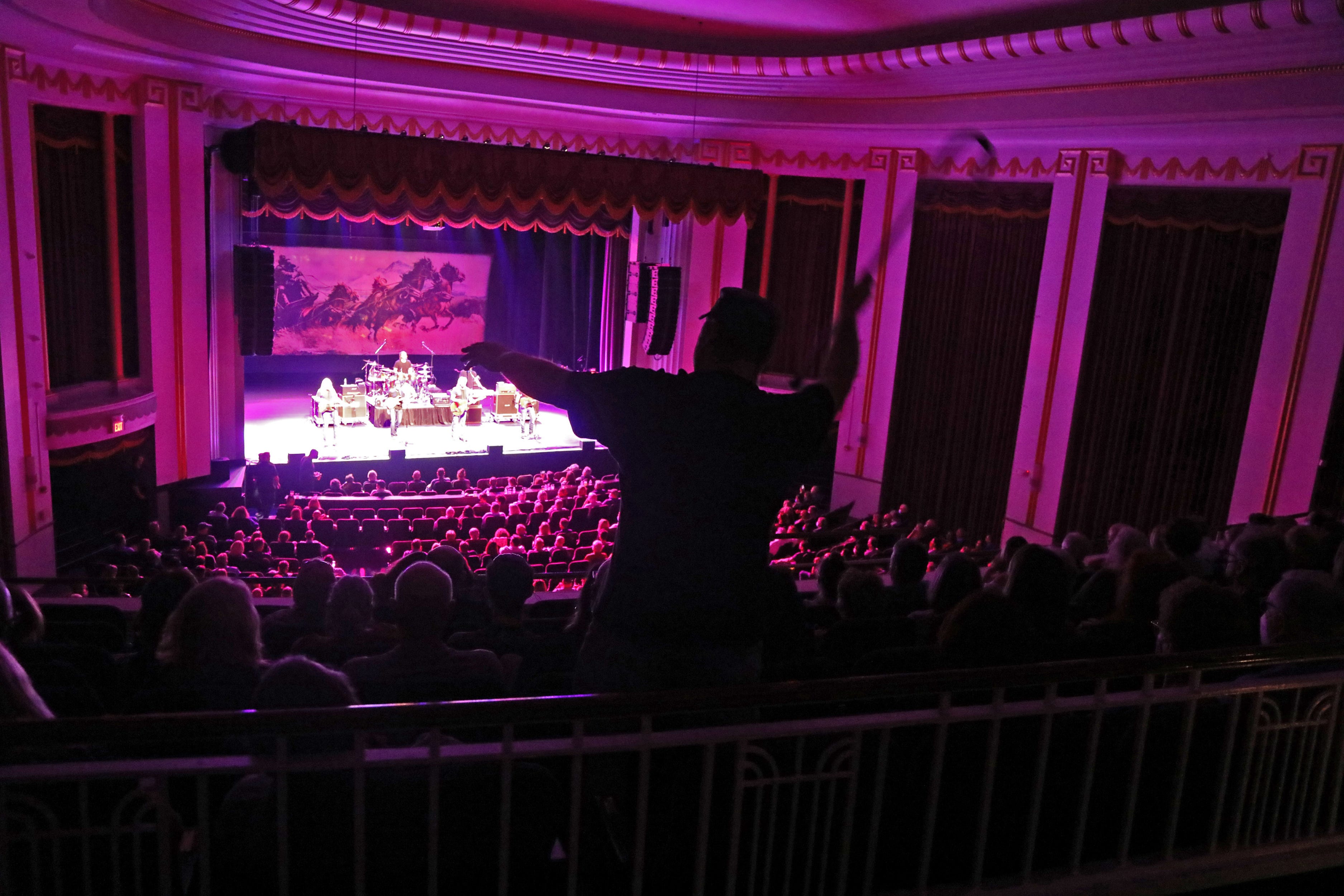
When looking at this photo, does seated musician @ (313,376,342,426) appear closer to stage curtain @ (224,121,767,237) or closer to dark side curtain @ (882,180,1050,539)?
stage curtain @ (224,121,767,237)

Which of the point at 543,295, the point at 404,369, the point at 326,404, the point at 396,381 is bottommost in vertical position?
the point at 326,404

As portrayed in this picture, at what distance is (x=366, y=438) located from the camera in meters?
11.9

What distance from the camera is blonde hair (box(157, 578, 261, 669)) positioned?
2.33 meters

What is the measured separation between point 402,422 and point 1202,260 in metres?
8.94

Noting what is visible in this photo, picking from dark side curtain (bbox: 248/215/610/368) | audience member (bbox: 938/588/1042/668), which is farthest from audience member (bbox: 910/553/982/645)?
dark side curtain (bbox: 248/215/610/368)

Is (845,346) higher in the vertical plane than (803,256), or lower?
lower

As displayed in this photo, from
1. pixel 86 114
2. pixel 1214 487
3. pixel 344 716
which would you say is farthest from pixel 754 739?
pixel 86 114

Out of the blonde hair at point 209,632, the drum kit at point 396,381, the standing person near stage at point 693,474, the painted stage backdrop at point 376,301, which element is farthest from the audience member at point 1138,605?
the painted stage backdrop at point 376,301

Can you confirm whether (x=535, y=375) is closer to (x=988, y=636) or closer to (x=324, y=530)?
(x=988, y=636)

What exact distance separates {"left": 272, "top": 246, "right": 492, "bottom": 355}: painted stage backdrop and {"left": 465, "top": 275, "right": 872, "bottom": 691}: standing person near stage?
12620 mm

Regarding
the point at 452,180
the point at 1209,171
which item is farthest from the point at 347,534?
the point at 1209,171

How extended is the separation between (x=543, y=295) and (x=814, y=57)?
7.15 meters

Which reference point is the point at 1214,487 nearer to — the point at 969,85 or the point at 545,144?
the point at 969,85

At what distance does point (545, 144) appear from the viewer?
35.1ft
